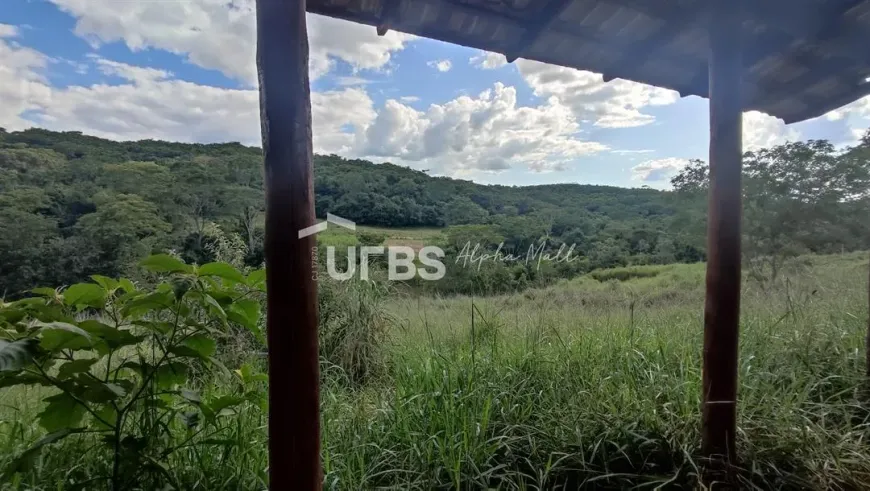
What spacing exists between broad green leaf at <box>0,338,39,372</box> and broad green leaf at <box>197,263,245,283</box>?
12.7 inches

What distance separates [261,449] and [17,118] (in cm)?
458

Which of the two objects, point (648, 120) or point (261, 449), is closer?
point (261, 449)

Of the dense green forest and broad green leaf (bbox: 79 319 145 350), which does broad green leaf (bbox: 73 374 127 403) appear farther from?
the dense green forest

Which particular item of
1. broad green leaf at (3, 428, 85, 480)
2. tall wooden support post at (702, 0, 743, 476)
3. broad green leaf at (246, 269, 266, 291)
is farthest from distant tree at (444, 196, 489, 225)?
broad green leaf at (3, 428, 85, 480)

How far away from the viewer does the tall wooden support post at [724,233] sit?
145 centimetres

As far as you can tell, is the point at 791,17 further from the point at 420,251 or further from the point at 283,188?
the point at 420,251

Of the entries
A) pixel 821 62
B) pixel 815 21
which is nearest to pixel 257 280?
pixel 815 21

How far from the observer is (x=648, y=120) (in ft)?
12.8

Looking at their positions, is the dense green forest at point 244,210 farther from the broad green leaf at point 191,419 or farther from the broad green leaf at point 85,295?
the broad green leaf at point 191,419

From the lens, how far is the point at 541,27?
141 cm

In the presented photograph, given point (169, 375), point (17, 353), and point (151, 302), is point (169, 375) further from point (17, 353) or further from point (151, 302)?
point (17, 353)

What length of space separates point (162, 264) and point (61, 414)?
410mm

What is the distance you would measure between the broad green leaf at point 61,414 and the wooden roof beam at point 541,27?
1.75 metres

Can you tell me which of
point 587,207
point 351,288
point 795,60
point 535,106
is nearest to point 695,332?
point 795,60
